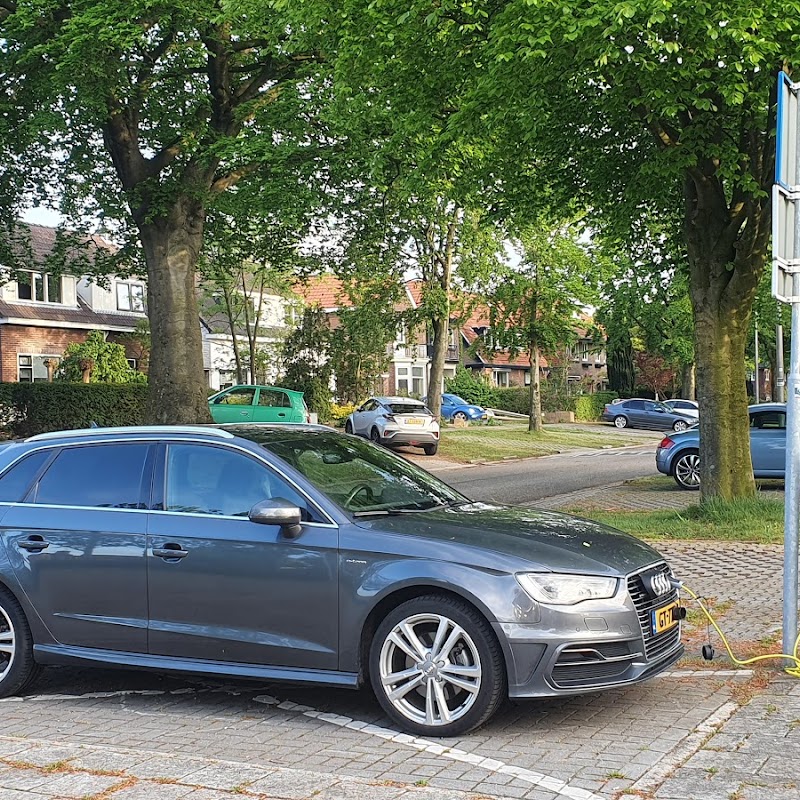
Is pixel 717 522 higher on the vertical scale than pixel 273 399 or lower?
lower

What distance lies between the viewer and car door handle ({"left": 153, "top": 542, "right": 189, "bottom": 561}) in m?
5.91

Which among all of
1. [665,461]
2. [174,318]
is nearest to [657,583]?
[665,461]

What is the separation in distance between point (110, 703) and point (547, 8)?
7640 mm

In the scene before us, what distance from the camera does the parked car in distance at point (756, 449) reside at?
18453mm

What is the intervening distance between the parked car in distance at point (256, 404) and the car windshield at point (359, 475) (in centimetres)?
2403

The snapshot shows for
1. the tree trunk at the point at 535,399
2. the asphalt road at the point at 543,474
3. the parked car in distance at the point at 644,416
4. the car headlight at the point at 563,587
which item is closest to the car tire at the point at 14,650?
the car headlight at the point at 563,587

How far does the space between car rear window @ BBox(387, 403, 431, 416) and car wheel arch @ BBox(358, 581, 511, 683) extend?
24645 mm

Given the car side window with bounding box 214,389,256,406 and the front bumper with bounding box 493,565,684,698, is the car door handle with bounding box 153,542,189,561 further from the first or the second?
the car side window with bounding box 214,389,256,406

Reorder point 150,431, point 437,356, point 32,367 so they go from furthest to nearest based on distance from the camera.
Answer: point 32,367
point 437,356
point 150,431

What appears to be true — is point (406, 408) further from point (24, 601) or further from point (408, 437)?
point (24, 601)

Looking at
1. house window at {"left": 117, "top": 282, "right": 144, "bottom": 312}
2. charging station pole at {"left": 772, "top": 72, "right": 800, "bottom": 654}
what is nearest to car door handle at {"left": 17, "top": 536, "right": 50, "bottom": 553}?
charging station pole at {"left": 772, "top": 72, "right": 800, "bottom": 654}

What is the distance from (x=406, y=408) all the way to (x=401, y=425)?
77cm

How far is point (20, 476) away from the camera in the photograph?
6637 mm

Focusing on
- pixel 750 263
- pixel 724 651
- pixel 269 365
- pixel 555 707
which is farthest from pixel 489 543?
pixel 269 365
